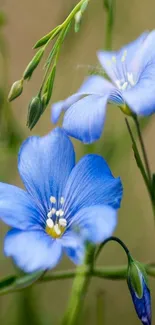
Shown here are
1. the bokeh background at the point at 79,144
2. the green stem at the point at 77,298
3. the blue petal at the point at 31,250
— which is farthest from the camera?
the bokeh background at the point at 79,144

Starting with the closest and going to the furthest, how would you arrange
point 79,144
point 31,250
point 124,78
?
1. point 31,250
2. point 124,78
3. point 79,144

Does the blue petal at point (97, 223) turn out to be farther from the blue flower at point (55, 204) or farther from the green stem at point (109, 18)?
the green stem at point (109, 18)

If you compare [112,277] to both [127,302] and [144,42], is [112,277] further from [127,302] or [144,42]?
[127,302]

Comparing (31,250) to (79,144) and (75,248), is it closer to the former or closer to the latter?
(75,248)

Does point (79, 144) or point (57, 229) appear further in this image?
point (79, 144)

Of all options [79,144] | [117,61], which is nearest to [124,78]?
[117,61]

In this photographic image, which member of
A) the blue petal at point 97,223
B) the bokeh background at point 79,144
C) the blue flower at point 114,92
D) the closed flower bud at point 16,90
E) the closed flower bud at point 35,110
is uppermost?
the closed flower bud at point 16,90

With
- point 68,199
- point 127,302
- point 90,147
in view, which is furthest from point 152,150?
point 68,199

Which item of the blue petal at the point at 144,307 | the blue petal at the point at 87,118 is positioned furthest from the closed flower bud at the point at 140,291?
the blue petal at the point at 87,118
